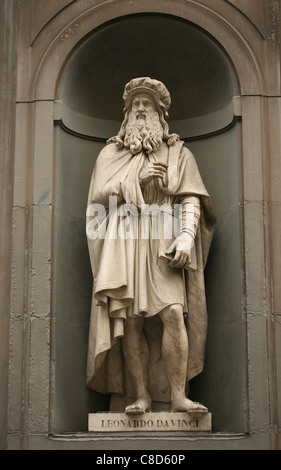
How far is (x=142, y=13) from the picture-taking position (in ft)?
39.7

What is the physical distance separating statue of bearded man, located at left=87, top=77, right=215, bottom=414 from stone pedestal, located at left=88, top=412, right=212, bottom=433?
95 millimetres

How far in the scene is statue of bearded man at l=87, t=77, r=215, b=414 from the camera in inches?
427

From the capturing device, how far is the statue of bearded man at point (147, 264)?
427 inches

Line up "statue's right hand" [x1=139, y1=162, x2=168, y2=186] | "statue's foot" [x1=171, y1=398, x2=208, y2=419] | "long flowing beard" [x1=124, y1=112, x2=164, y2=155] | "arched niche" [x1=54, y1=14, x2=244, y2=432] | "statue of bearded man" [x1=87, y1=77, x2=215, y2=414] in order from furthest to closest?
"long flowing beard" [x1=124, y1=112, x2=164, y2=155] < "arched niche" [x1=54, y1=14, x2=244, y2=432] < "statue's right hand" [x1=139, y1=162, x2=168, y2=186] < "statue of bearded man" [x1=87, y1=77, x2=215, y2=414] < "statue's foot" [x1=171, y1=398, x2=208, y2=419]

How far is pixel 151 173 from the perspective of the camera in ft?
36.6

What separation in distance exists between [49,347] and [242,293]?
1.80 metres

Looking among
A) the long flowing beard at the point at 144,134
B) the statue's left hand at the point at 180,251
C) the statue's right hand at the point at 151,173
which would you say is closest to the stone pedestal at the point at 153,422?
the statue's left hand at the point at 180,251

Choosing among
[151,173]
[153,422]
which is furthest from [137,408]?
[151,173]

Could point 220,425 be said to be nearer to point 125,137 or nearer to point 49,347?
point 49,347

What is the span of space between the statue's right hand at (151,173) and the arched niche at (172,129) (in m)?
0.82

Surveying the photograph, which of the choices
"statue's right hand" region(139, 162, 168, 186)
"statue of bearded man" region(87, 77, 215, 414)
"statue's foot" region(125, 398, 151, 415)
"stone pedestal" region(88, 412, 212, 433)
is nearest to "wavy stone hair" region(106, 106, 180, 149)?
"statue of bearded man" region(87, 77, 215, 414)

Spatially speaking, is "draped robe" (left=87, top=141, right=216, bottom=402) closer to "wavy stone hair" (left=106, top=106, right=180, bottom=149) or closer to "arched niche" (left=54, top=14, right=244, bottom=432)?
"wavy stone hair" (left=106, top=106, right=180, bottom=149)

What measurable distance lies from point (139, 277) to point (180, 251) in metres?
0.43

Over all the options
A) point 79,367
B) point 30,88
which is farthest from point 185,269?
point 30,88
